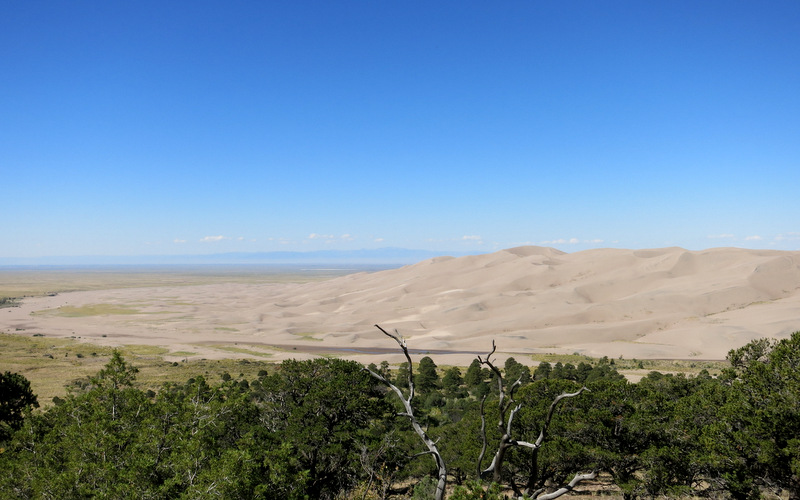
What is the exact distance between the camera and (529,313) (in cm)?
8112

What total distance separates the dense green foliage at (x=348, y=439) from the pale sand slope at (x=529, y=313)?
39169 millimetres

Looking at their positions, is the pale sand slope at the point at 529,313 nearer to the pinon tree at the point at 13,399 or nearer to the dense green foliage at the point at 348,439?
the pinon tree at the point at 13,399

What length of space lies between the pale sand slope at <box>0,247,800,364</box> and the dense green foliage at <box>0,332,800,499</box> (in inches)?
1542

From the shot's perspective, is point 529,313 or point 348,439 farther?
point 529,313

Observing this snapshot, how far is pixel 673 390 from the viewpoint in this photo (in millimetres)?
21422

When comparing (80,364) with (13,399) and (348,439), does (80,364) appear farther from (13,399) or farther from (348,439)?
(348,439)

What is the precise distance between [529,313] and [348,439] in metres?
70.6

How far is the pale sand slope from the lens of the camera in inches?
2489

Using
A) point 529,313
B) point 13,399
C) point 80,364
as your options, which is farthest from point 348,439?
point 529,313

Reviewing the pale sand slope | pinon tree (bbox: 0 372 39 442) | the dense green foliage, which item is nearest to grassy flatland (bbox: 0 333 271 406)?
the pale sand slope

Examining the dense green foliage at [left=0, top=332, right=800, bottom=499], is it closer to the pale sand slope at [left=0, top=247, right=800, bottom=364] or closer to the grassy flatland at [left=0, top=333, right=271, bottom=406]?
the grassy flatland at [left=0, top=333, right=271, bottom=406]

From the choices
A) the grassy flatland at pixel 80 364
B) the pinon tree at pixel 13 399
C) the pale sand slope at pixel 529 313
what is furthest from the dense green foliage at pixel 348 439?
the pale sand slope at pixel 529 313

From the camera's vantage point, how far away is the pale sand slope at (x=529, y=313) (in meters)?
63.2

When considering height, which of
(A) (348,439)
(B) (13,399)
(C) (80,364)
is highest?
(B) (13,399)
